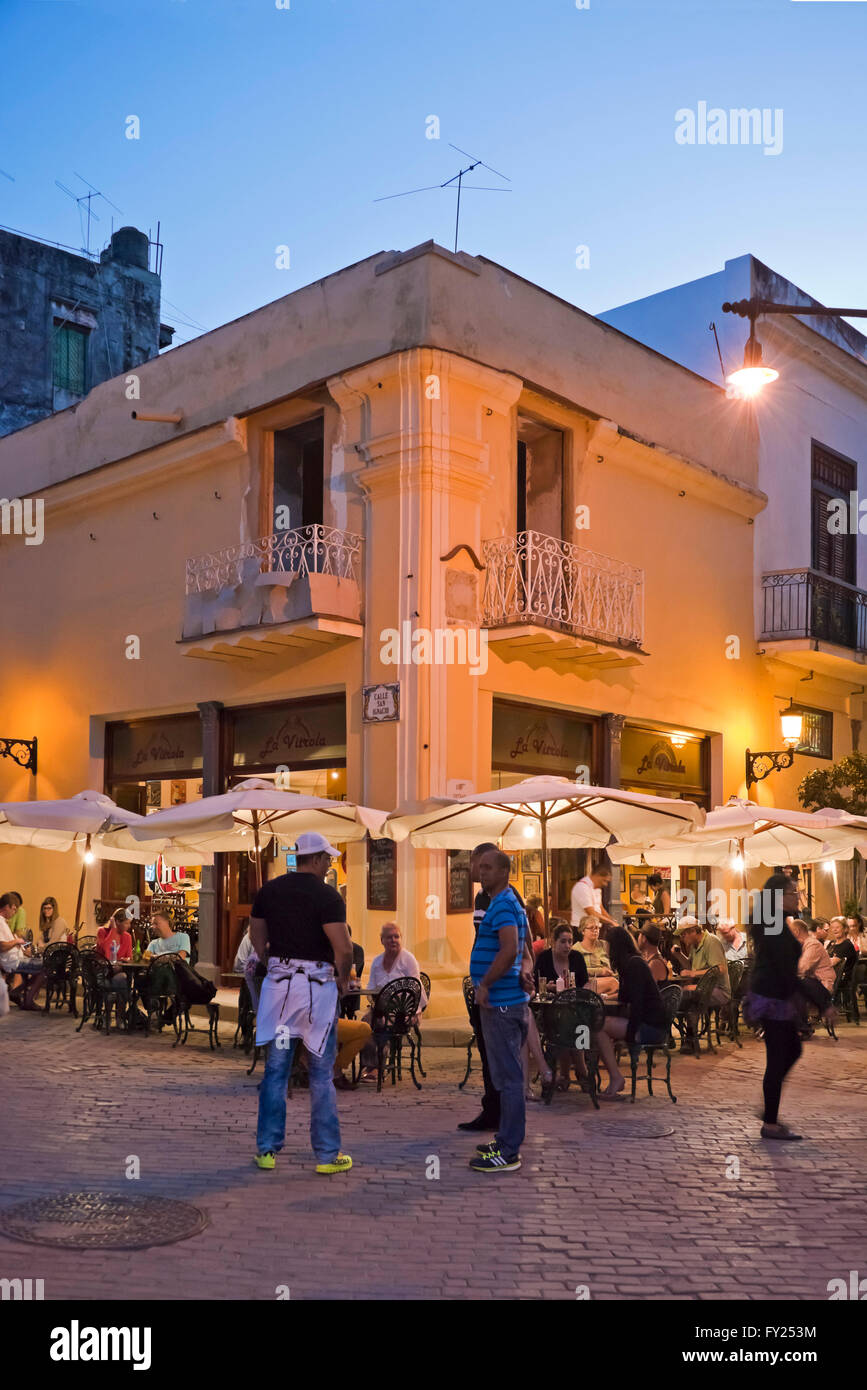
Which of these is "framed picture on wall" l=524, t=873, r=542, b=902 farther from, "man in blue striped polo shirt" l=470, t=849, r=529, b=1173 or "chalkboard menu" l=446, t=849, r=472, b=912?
"man in blue striped polo shirt" l=470, t=849, r=529, b=1173

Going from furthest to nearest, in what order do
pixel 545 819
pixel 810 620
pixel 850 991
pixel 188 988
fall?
1. pixel 810 620
2. pixel 850 991
3. pixel 188 988
4. pixel 545 819

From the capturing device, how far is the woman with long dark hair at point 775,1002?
28.8ft

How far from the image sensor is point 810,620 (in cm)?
2056

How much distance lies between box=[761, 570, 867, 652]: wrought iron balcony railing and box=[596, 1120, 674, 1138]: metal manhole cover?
1252 centimetres

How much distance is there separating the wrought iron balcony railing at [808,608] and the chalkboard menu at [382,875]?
28.4 feet

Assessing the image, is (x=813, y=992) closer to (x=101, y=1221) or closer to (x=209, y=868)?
(x=101, y=1221)

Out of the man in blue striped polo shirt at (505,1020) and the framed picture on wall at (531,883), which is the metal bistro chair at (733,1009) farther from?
the man in blue striped polo shirt at (505,1020)

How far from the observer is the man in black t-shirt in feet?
24.6

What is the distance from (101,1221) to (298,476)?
12453mm

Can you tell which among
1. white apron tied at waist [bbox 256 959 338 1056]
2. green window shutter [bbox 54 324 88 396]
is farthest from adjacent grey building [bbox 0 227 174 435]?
white apron tied at waist [bbox 256 959 338 1056]

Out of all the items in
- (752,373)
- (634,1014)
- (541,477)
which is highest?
(541,477)

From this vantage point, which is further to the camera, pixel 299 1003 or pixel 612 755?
pixel 612 755

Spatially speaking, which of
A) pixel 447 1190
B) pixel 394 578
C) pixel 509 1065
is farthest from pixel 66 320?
pixel 447 1190

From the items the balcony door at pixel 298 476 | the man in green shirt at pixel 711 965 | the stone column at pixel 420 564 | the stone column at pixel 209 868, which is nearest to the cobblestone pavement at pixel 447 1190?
the man in green shirt at pixel 711 965
